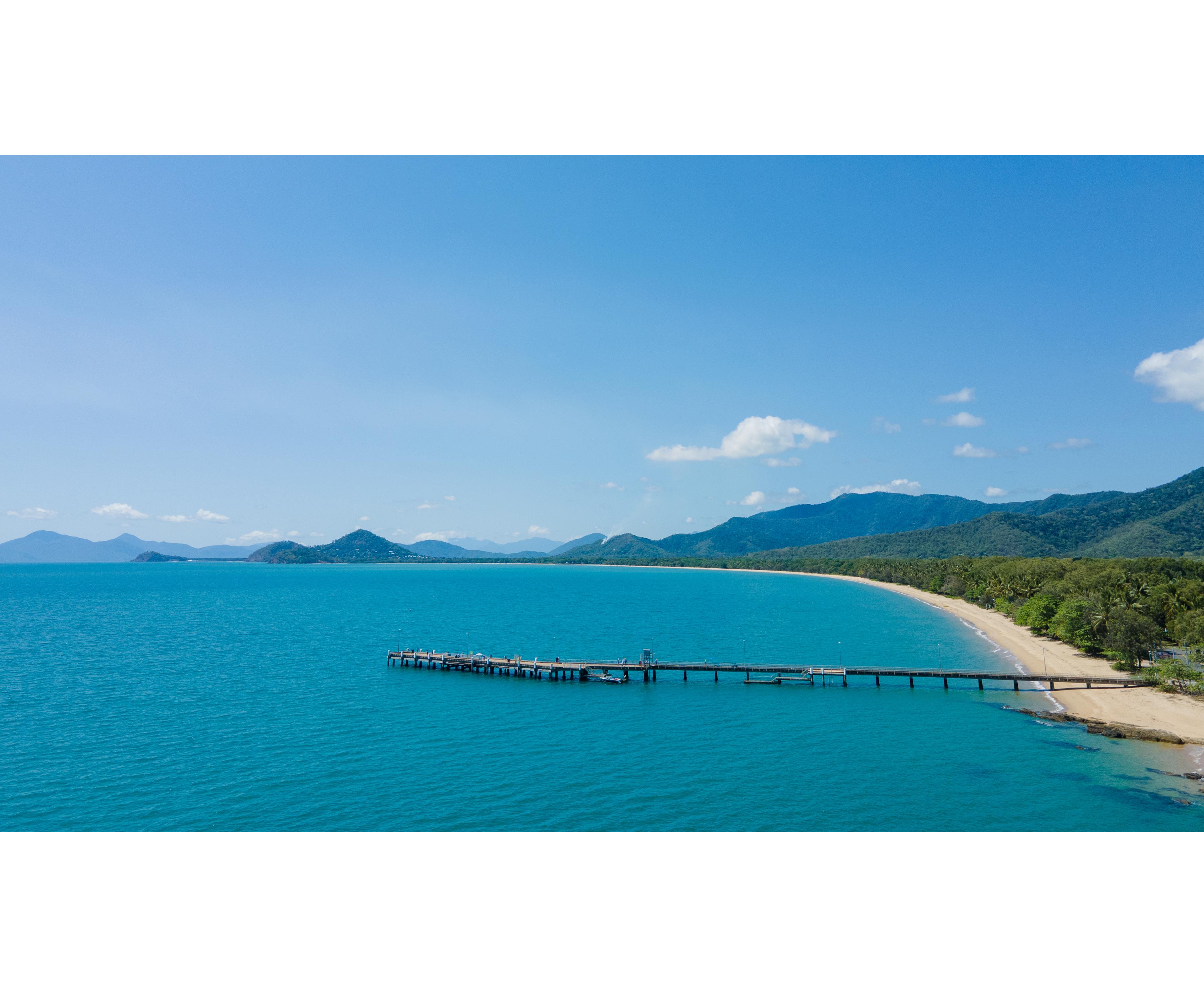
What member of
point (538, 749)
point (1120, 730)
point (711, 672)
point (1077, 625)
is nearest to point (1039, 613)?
point (1077, 625)

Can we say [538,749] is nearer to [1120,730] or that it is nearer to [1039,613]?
[1120,730]

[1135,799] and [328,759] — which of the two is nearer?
[1135,799]

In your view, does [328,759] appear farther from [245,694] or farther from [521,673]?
[521,673]

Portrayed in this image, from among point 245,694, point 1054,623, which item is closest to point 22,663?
point 245,694

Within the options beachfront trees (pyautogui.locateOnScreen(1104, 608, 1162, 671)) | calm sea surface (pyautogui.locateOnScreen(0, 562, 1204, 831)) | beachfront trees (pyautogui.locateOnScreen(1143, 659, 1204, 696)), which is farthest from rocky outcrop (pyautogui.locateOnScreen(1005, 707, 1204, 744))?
beachfront trees (pyautogui.locateOnScreen(1104, 608, 1162, 671))

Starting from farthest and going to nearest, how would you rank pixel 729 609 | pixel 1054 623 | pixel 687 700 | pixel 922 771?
pixel 729 609 < pixel 1054 623 < pixel 687 700 < pixel 922 771

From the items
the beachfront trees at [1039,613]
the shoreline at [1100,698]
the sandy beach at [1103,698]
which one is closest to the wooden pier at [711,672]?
the sandy beach at [1103,698]
